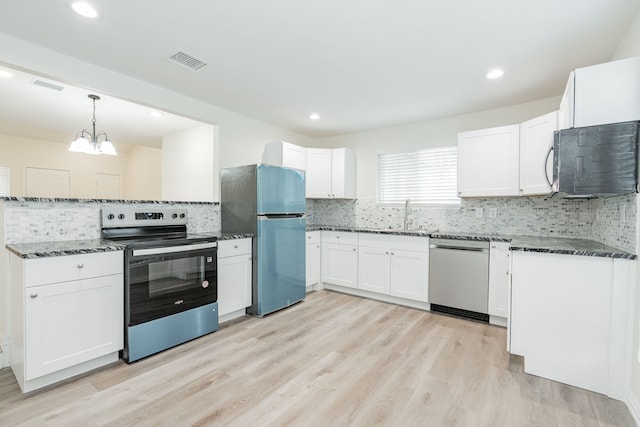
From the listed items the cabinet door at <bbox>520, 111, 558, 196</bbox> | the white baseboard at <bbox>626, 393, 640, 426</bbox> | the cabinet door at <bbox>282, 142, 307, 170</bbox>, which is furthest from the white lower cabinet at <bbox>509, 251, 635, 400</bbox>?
the cabinet door at <bbox>282, 142, 307, 170</bbox>

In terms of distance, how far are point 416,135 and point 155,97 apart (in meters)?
3.16

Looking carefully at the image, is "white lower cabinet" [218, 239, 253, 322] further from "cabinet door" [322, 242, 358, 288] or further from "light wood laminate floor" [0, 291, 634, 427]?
"cabinet door" [322, 242, 358, 288]

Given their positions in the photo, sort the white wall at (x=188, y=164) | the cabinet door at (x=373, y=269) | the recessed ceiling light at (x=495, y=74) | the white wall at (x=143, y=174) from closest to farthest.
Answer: the recessed ceiling light at (x=495, y=74) < the cabinet door at (x=373, y=269) < the white wall at (x=188, y=164) < the white wall at (x=143, y=174)

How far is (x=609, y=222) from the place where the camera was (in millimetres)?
2350

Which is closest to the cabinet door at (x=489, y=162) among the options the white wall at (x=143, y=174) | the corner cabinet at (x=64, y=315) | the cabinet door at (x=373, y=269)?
the cabinet door at (x=373, y=269)

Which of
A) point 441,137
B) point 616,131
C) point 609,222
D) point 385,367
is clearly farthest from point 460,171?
point 385,367

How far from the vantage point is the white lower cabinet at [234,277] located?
117 inches

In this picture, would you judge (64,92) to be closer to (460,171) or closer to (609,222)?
(460,171)

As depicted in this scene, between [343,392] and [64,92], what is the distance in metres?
4.14

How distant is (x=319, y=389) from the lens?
197cm

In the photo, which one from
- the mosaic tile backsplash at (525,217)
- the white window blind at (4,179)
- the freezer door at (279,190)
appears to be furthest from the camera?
the white window blind at (4,179)

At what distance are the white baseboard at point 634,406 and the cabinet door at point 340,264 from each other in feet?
8.53

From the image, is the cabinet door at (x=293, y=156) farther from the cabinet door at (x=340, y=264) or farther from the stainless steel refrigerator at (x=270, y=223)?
the cabinet door at (x=340, y=264)

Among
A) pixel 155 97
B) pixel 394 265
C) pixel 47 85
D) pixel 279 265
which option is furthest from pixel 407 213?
pixel 47 85
